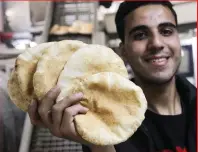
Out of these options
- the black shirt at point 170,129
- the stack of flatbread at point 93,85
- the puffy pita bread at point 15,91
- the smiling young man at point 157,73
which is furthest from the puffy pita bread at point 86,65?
the black shirt at point 170,129

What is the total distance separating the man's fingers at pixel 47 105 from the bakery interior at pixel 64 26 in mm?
381

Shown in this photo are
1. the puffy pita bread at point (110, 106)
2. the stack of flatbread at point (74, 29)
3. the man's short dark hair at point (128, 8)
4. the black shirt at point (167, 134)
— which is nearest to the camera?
the puffy pita bread at point (110, 106)

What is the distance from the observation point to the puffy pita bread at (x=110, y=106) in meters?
0.49

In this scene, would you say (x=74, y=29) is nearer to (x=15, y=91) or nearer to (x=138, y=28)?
(x=138, y=28)

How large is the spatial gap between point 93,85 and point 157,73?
365 millimetres

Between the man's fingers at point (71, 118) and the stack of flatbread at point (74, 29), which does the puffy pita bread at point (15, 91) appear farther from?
the stack of flatbread at point (74, 29)

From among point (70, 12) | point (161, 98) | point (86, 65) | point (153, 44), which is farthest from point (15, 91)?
point (70, 12)

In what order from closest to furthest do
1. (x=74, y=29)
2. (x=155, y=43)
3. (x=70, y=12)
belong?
(x=155, y=43)
(x=74, y=29)
(x=70, y=12)

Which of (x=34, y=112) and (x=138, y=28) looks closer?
(x=34, y=112)

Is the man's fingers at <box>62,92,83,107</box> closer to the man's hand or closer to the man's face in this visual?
the man's hand

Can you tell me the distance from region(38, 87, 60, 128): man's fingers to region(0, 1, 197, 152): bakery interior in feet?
1.25

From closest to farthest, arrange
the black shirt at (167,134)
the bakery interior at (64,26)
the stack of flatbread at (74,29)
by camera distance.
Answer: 1. the black shirt at (167,134)
2. the bakery interior at (64,26)
3. the stack of flatbread at (74,29)

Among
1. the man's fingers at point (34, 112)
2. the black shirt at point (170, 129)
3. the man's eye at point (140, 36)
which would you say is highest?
the man's eye at point (140, 36)

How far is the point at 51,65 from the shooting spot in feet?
1.72
